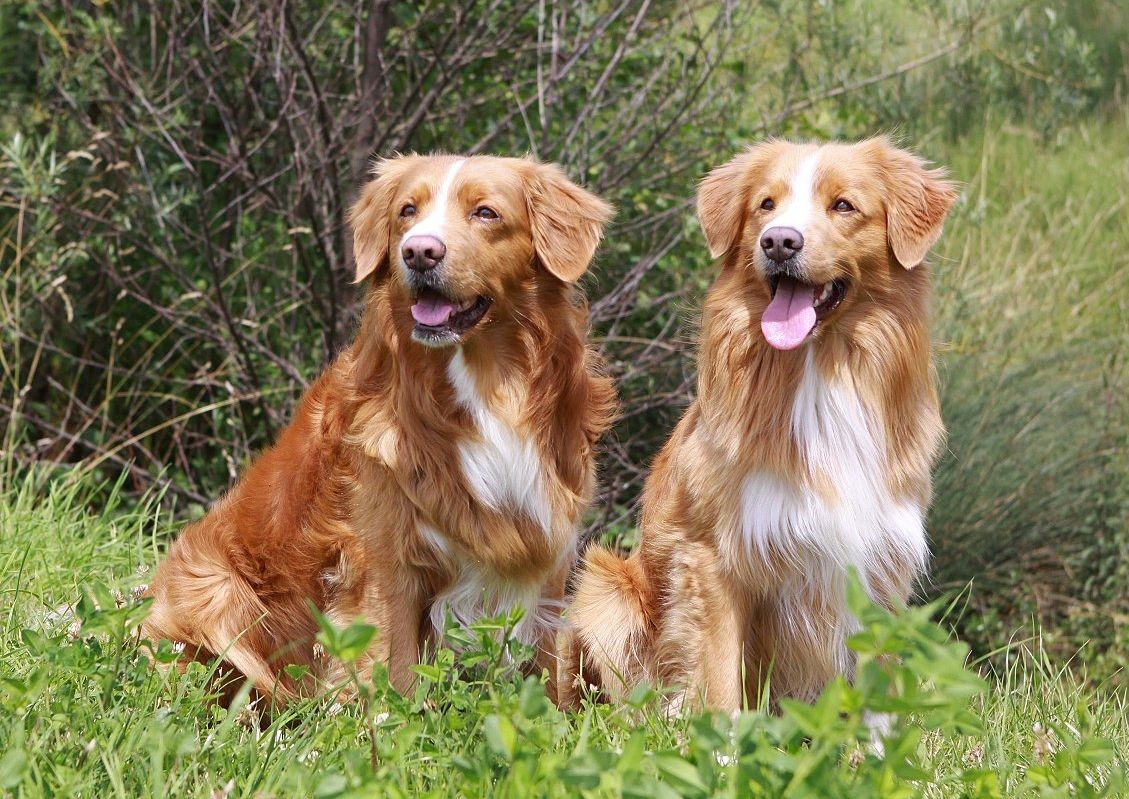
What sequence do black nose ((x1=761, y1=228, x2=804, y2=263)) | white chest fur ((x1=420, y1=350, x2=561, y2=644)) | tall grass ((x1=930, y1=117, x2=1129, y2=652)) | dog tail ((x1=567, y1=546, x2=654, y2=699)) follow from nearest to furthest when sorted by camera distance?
1. black nose ((x1=761, y1=228, x2=804, y2=263))
2. white chest fur ((x1=420, y1=350, x2=561, y2=644))
3. dog tail ((x1=567, y1=546, x2=654, y2=699))
4. tall grass ((x1=930, y1=117, x2=1129, y2=652))

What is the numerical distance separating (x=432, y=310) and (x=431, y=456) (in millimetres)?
428

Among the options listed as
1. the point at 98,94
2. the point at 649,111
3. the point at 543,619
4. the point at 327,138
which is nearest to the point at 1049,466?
the point at 649,111

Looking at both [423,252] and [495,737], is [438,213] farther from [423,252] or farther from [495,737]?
[495,737]

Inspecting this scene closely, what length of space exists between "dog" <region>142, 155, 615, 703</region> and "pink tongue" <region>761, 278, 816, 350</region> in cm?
60

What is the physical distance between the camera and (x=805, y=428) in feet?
11.6

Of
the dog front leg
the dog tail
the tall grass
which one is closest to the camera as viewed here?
the dog front leg

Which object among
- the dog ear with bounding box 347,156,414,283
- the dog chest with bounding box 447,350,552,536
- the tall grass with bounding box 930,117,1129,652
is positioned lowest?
the tall grass with bounding box 930,117,1129,652

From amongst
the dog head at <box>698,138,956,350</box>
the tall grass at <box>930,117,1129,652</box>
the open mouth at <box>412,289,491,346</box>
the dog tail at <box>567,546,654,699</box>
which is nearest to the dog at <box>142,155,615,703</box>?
the open mouth at <box>412,289,491,346</box>

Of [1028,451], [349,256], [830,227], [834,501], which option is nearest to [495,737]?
[834,501]

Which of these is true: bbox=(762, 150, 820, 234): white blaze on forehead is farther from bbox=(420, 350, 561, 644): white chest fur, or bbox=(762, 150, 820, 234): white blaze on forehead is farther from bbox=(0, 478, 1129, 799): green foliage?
bbox=(0, 478, 1129, 799): green foliage

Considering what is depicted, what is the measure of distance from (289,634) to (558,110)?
3.20 meters

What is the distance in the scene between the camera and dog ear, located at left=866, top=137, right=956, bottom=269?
3584mm

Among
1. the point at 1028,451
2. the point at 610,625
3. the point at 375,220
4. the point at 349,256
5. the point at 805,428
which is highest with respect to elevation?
the point at 375,220

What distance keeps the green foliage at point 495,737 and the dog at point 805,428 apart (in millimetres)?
329
